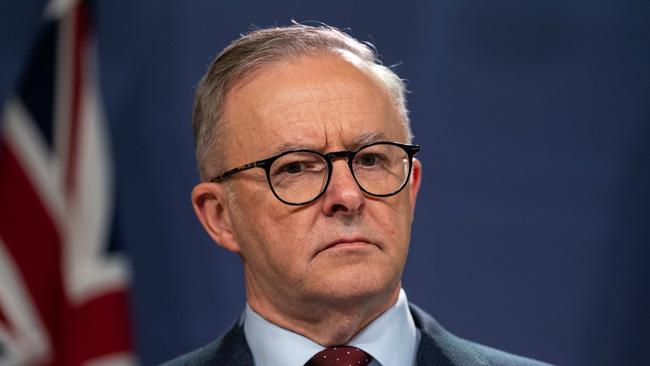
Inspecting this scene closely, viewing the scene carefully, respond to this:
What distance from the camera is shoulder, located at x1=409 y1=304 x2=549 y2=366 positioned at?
1.43m

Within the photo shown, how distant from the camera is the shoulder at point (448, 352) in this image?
1426 millimetres

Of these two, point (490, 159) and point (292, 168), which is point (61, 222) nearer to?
point (490, 159)

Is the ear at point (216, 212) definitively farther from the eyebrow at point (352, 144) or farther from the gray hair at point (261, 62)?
the eyebrow at point (352, 144)

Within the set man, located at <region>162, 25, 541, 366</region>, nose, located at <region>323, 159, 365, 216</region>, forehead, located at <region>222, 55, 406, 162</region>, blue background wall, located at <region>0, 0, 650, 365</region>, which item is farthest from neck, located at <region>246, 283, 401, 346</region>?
blue background wall, located at <region>0, 0, 650, 365</region>

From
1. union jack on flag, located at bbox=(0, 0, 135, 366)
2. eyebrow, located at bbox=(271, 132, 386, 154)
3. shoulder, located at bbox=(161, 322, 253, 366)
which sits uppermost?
eyebrow, located at bbox=(271, 132, 386, 154)

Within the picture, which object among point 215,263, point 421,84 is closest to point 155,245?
point 215,263

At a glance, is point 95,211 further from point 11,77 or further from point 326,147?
point 326,147

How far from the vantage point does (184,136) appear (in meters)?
2.70

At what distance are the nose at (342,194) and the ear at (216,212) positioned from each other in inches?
10.5

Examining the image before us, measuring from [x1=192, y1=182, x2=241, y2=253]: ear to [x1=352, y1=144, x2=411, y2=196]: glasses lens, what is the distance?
0.28m

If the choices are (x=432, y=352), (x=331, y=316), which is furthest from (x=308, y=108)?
(x=432, y=352)

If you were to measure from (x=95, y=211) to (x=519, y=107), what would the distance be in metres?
1.32

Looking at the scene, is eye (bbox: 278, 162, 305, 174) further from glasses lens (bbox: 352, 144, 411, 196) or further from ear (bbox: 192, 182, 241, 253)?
ear (bbox: 192, 182, 241, 253)

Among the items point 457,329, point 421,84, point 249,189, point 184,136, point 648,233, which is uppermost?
point 249,189
